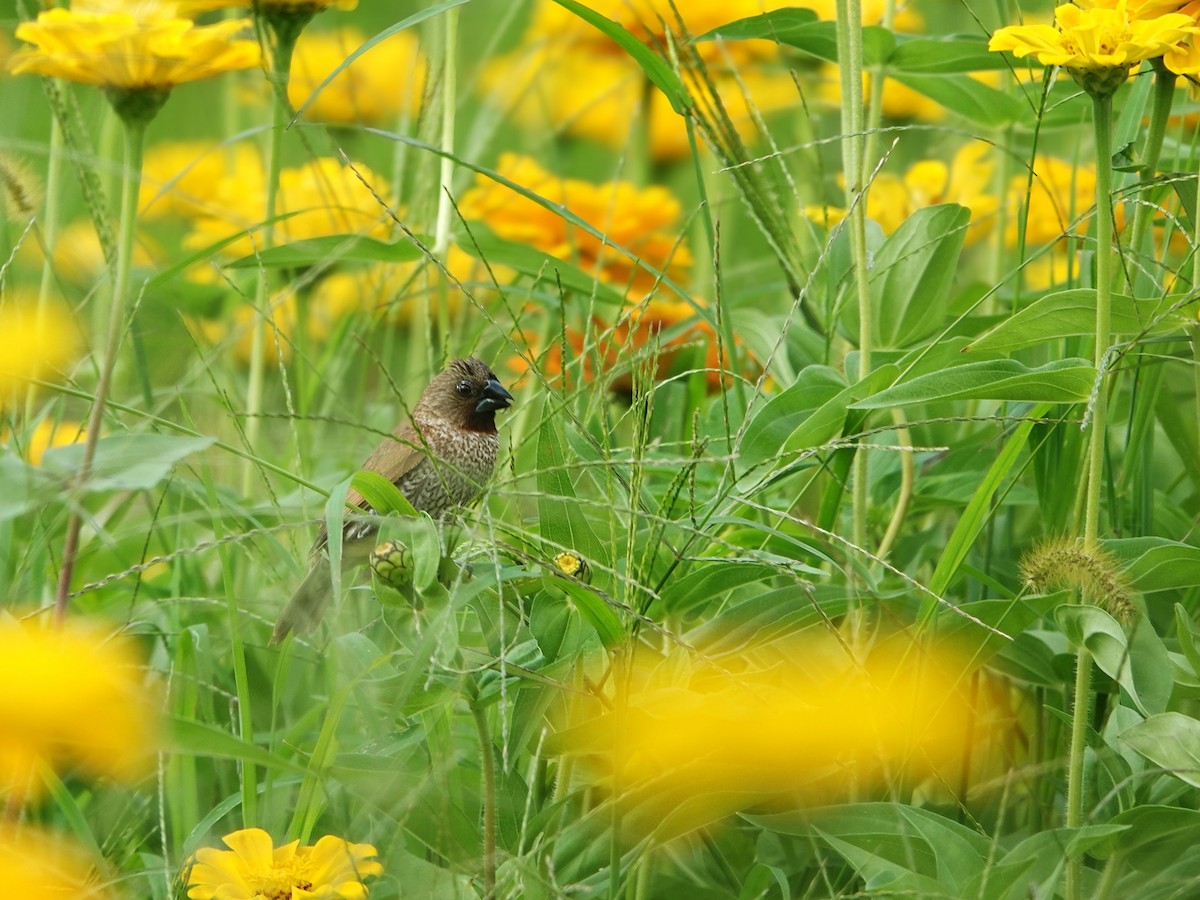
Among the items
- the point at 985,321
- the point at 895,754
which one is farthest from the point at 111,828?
the point at 985,321

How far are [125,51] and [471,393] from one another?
88 cm

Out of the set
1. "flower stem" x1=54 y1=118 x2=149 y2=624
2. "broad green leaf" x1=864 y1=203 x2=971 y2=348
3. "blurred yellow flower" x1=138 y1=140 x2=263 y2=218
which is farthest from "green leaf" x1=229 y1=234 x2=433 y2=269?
"blurred yellow flower" x1=138 y1=140 x2=263 y2=218

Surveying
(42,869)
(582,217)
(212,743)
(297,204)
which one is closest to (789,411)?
(212,743)

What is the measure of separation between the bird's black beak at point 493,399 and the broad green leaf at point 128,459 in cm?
103

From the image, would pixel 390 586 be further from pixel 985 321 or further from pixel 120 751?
pixel 985 321

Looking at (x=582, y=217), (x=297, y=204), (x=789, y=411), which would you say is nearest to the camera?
(x=789, y=411)

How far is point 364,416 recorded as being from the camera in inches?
108

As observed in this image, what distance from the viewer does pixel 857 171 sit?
70.8 inches

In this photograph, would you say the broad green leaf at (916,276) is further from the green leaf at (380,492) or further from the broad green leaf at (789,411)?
the green leaf at (380,492)

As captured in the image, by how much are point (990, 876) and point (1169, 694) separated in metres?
0.26

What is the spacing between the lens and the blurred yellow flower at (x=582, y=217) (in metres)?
2.81

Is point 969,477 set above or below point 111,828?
above

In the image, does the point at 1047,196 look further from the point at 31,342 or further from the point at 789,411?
the point at 31,342

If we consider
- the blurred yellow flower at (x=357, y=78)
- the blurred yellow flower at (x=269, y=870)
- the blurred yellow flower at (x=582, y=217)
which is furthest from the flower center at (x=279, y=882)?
the blurred yellow flower at (x=357, y=78)
